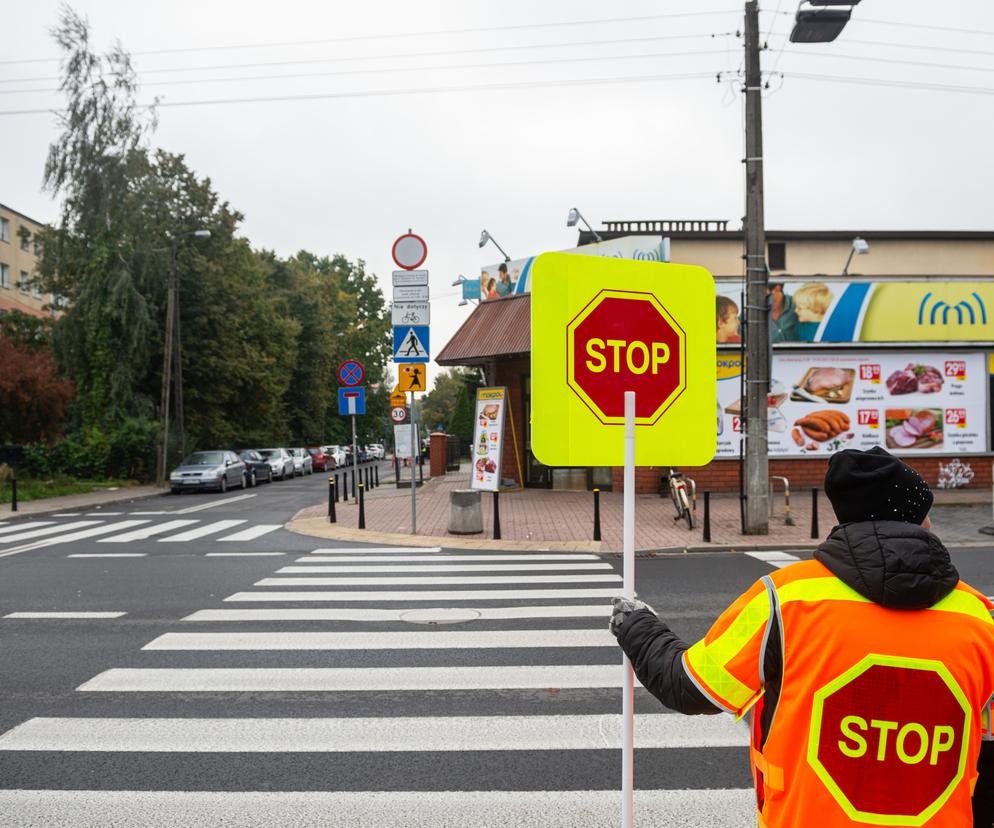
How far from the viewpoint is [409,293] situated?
1340 cm

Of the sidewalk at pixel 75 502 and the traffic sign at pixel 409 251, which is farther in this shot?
the sidewalk at pixel 75 502

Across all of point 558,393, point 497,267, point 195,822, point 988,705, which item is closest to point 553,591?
point 195,822

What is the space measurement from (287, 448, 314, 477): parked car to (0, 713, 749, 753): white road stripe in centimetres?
3662

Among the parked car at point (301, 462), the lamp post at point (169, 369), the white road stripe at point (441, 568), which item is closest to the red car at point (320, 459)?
the parked car at point (301, 462)

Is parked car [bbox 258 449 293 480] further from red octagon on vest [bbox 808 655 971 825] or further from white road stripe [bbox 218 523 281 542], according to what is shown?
red octagon on vest [bbox 808 655 971 825]

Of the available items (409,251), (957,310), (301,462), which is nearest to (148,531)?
(409,251)

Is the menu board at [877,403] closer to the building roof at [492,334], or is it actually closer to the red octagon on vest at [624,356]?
the building roof at [492,334]

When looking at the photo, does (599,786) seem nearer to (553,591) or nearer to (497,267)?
(553,591)

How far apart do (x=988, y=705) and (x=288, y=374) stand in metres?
46.6

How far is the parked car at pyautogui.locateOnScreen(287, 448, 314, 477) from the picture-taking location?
1629 inches

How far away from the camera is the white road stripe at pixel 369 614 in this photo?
757 centimetres

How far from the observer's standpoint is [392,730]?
4680mm

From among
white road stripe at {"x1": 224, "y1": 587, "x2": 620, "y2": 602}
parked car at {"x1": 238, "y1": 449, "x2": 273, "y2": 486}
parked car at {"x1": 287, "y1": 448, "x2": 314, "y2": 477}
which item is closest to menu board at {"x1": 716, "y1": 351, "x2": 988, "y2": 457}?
white road stripe at {"x1": 224, "y1": 587, "x2": 620, "y2": 602}

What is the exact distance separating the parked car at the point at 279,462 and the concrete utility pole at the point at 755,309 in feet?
87.4
